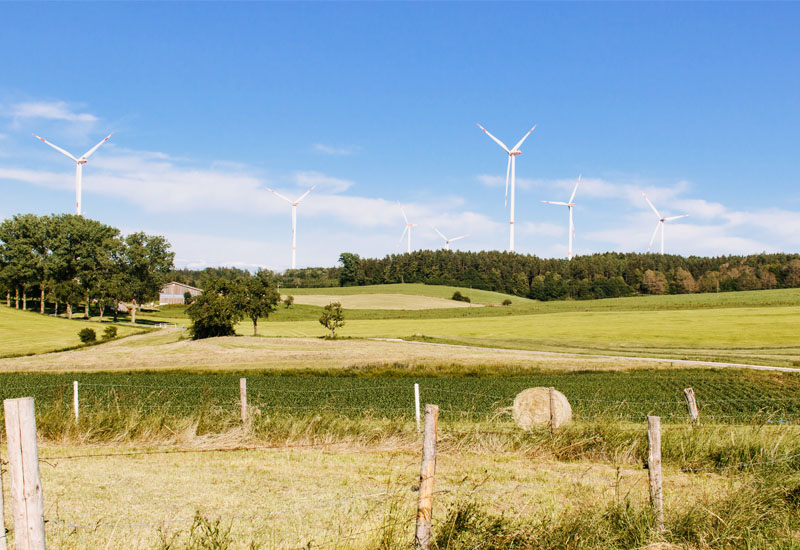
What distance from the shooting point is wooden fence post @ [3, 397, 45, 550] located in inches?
171

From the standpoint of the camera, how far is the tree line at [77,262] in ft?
330

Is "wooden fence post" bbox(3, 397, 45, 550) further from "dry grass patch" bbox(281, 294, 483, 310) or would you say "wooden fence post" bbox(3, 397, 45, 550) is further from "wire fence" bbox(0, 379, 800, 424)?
"dry grass patch" bbox(281, 294, 483, 310)

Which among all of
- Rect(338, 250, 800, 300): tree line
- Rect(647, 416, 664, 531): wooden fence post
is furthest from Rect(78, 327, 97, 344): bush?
Rect(338, 250, 800, 300): tree line

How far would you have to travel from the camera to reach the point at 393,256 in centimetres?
19212

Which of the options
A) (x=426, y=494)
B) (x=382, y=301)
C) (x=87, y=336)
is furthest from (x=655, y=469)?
(x=382, y=301)

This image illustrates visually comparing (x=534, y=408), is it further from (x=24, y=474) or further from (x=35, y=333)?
(x=35, y=333)

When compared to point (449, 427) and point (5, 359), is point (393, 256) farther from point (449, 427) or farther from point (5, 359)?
point (449, 427)

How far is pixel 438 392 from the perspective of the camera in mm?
26156

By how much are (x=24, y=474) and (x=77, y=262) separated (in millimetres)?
114759

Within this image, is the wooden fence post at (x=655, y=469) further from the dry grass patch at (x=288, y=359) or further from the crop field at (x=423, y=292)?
the crop field at (x=423, y=292)

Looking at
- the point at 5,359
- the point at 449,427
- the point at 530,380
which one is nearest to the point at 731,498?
the point at 449,427

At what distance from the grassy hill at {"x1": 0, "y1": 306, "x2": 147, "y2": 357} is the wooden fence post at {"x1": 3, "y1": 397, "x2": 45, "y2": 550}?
5701cm

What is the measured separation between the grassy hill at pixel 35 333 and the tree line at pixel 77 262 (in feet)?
44.7

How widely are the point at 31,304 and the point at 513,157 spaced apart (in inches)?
3857
